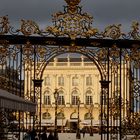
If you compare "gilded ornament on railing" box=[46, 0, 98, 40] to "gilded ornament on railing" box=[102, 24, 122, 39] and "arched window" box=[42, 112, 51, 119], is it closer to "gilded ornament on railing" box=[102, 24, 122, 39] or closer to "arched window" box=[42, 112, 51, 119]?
"gilded ornament on railing" box=[102, 24, 122, 39]

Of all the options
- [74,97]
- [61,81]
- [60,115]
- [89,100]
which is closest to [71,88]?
[61,81]

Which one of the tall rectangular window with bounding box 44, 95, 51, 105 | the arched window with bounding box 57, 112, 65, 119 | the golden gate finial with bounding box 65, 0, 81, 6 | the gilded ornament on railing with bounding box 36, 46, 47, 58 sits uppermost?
the golden gate finial with bounding box 65, 0, 81, 6

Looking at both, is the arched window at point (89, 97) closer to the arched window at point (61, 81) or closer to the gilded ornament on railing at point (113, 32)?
the arched window at point (61, 81)

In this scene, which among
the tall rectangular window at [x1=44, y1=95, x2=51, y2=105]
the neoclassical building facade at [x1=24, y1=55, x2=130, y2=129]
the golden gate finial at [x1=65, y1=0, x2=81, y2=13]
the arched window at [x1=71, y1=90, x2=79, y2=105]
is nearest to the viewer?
the golden gate finial at [x1=65, y1=0, x2=81, y2=13]

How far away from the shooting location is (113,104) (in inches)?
703

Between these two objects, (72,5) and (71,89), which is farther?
(71,89)

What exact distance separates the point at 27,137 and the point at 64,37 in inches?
127

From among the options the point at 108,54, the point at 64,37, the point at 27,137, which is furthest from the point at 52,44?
the point at 27,137

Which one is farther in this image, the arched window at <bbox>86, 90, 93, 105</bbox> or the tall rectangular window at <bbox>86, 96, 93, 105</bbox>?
the arched window at <bbox>86, 90, 93, 105</bbox>

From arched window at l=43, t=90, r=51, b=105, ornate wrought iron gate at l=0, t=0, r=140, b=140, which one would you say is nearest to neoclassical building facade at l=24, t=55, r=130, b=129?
arched window at l=43, t=90, r=51, b=105

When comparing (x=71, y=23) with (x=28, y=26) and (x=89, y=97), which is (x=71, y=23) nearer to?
(x=28, y=26)

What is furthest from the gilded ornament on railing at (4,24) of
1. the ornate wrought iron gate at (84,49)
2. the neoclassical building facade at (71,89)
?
the neoclassical building facade at (71,89)

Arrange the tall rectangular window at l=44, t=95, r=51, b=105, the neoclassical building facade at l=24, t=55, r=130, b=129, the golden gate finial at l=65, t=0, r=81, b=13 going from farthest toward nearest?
1. the tall rectangular window at l=44, t=95, r=51, b=105
2. the neoclassical building facade at l=24, t=55, r=130, b=129
3. the golden gate finial at l=65, t=0, r=81, b=13

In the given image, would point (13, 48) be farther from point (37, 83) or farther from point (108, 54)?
point (108, 54)
